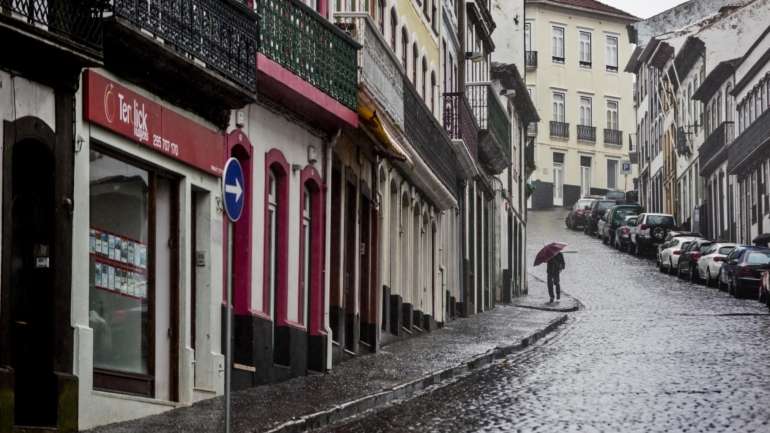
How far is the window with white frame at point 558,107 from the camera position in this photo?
100250 millimetres

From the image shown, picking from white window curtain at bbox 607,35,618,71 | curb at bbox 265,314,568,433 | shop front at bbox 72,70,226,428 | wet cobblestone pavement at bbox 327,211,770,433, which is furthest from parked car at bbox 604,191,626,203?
shop front at bbox 72,70,226,428

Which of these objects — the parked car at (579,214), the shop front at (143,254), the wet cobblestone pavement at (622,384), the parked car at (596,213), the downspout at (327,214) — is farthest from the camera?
the parked car at (579,214)

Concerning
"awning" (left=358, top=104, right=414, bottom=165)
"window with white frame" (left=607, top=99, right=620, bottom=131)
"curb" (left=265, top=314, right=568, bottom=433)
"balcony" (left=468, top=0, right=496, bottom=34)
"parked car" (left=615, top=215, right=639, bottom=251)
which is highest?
"window with white frame" (left=607, top=99, right=620, bottom=131)

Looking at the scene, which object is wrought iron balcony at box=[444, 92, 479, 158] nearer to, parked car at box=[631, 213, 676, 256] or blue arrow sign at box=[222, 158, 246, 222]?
blue arrow sign at box=[222, 158, 246, 222]

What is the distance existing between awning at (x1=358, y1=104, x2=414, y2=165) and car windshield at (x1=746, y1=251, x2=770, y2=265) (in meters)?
20.0

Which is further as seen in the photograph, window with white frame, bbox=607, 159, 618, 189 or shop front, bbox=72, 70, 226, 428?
window with white frame, bbox=607, 159, 618, 189

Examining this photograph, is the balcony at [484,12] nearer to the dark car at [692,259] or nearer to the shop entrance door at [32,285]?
the dark car at [692,259]

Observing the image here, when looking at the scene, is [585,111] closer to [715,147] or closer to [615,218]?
[615,218]

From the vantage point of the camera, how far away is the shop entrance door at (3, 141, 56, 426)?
1391cm

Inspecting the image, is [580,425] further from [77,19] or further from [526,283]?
[526,283]

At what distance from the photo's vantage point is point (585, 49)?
333 ft

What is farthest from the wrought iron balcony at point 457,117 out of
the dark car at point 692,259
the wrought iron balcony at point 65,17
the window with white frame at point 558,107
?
the window with white frame at point 558,107

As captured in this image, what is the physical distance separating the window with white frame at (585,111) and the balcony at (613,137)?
124 cm

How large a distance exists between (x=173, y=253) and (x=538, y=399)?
164 inches
